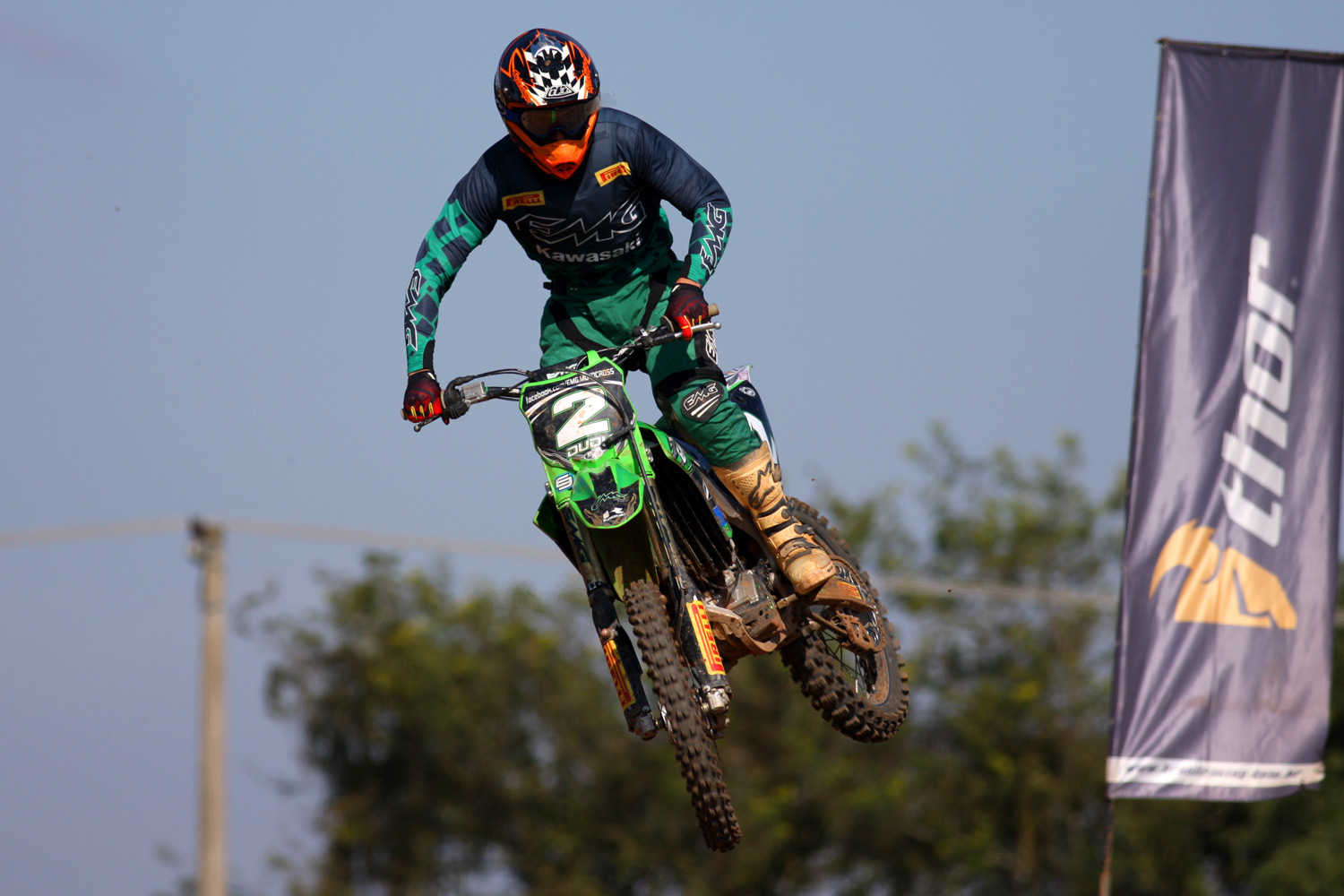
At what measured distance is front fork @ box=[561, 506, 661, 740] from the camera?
6.94 m

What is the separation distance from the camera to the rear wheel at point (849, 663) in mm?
7750

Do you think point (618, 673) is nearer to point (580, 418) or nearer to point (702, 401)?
point (580, 418)

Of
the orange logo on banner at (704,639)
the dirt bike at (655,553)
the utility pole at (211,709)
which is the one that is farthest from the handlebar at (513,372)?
the utility pole at (211,709)

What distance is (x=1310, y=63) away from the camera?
9.47 meters

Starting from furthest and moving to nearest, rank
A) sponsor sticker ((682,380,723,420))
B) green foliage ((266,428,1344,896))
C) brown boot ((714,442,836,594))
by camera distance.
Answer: green foliage ((266,428,1344,896)), brown boot ((714,442,836,594)), sponsor sticker ((682,380,723,420))

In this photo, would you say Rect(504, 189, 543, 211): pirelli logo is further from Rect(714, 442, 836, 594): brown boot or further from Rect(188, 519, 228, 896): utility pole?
Rect(188, 519, 228, 896): utility pole

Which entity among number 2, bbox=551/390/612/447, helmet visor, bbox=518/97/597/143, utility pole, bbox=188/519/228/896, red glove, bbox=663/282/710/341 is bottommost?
utility pole, bbox=188/519/228/896

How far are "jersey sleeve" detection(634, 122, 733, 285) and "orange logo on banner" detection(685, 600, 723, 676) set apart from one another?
4.48 feet

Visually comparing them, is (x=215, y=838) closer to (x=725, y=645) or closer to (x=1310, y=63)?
(x=725, y=645)

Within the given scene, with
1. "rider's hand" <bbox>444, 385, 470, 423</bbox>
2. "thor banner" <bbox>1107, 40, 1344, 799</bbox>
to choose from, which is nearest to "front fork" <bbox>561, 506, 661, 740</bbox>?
"rider's hand" <bbox>444, 385, 470, 423</bbox>

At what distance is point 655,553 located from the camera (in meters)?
6.86

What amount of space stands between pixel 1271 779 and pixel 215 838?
5886mm

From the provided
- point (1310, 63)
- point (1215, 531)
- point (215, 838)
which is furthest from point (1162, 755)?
point (215, 838)

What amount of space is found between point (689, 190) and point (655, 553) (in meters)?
1.54
